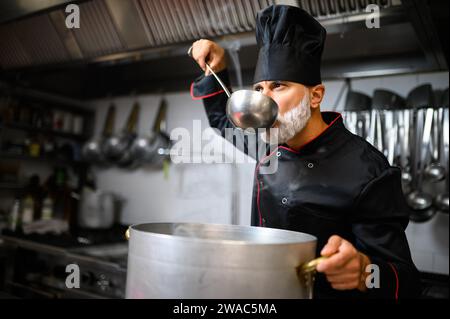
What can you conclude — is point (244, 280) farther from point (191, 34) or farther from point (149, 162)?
point (149, 162)

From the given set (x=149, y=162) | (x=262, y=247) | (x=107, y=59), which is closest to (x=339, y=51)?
(x=107, y=59)

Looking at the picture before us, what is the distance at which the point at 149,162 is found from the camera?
8.71ft

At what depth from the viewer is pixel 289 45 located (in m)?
0.89

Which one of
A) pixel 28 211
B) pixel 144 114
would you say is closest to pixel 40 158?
pixel 28 211

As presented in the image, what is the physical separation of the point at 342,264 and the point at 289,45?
546mm

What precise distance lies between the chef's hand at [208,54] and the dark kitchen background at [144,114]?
35 centimetres

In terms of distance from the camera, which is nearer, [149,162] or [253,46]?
[253,46]

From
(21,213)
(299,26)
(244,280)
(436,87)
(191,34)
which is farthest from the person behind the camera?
(21,213)

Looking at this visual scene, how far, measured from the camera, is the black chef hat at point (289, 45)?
2.86 feet

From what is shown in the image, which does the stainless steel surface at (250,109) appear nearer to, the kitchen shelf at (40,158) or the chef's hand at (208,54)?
the chef's hand at (208,54)

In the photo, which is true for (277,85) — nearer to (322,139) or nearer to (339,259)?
(322,139)

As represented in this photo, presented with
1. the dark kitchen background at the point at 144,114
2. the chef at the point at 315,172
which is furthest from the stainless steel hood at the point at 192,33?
the chef at the point at 315,172

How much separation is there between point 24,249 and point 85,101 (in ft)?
4.86

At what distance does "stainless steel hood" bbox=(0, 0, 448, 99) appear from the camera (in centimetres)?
125
